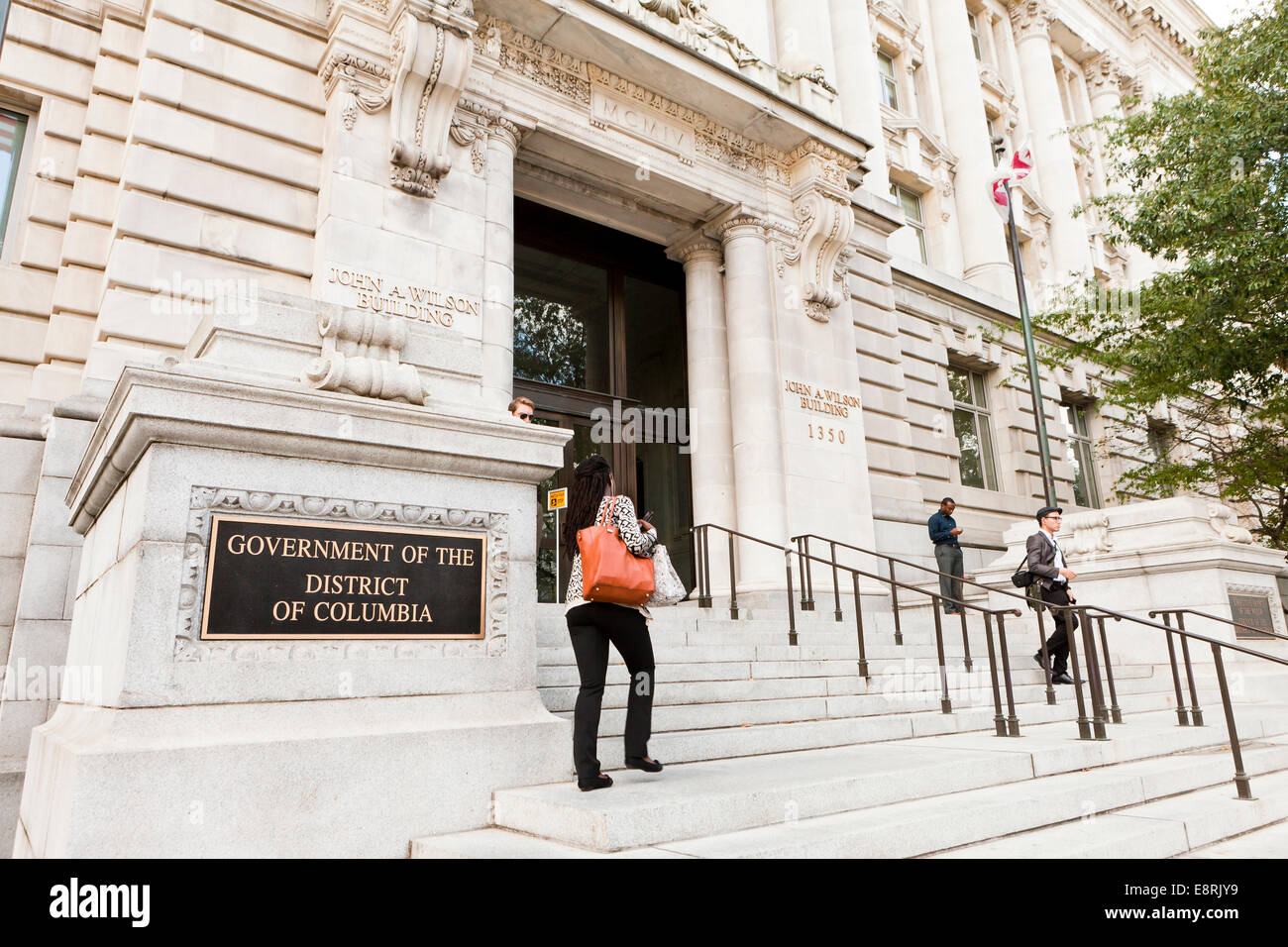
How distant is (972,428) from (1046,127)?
1320 cm

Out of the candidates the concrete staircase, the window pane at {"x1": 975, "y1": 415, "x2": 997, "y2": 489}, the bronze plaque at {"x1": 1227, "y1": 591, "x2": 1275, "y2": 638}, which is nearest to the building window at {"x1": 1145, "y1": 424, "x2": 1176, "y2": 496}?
the window pane at {"x1": 975, "y1": 415, "x2": 997, "y2": 489}

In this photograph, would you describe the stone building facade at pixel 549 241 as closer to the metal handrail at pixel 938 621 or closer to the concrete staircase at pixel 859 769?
the metal handrail at pixel 938 621

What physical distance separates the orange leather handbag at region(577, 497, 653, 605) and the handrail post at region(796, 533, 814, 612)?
6711mm

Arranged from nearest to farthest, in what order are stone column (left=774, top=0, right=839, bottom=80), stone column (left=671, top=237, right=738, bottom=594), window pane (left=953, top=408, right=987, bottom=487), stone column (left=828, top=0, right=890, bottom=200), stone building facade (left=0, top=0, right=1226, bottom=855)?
stone building facade (left=0, top=0, right=1226, bottom=855) < stone column (left=671, top=237, right=738, bottom=594) < stone column (left=774, top=0, right=839, bottom=80) < stone column (left=828, top=0, right=890, bottom=200) < window pane (left=953, top=408, right=987, bottom=487)

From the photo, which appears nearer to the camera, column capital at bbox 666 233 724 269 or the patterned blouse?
the patterned blouse

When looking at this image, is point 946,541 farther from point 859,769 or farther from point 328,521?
point 328,521

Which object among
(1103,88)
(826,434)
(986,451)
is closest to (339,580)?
(826,434)

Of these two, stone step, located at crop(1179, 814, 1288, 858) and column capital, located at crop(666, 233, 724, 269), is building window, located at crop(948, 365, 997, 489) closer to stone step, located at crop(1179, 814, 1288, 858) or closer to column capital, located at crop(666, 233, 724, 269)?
column capital, located at crop(666, 233, 724, 269)

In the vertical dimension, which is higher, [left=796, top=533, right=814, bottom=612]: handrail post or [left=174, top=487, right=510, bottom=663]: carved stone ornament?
[left=796, top=533, right=814, bottom=612]: handrail post

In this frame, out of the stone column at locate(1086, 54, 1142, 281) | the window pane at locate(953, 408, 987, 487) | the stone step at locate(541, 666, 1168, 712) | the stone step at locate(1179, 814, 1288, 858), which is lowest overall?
the stone step at locate(1179, 814, 1288, 858)

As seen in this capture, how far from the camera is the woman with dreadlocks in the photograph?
4.67 meters

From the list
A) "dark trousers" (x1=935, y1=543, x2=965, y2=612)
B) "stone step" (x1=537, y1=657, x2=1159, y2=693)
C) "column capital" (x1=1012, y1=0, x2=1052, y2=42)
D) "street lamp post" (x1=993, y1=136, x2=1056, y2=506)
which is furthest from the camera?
"column capital" (x1=1012, y1=0, x2=1052, y2=42)
